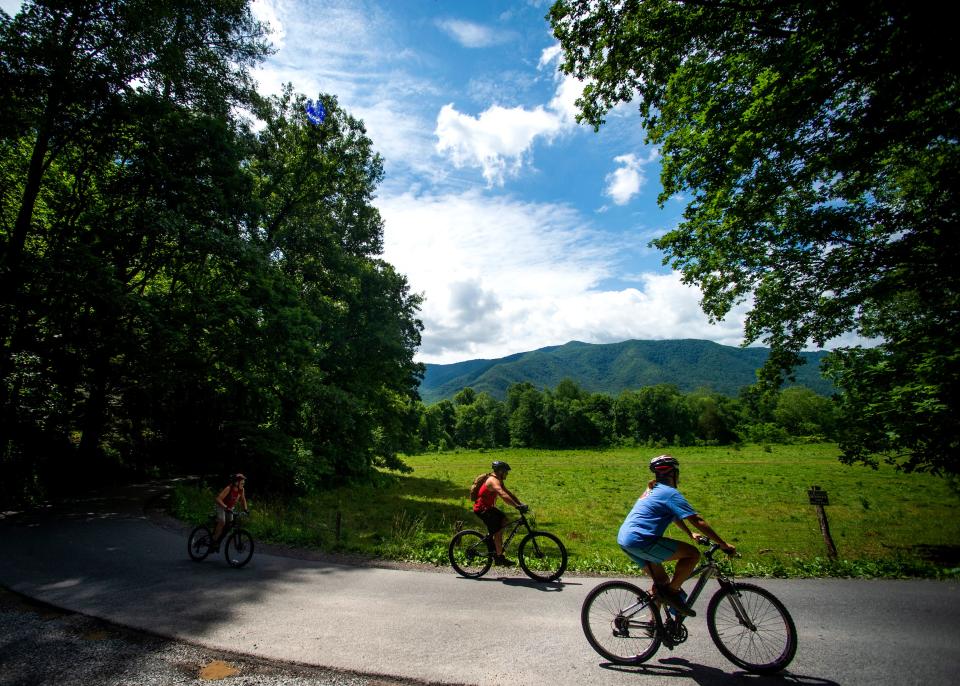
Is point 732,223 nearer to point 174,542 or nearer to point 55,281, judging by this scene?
point 174,542

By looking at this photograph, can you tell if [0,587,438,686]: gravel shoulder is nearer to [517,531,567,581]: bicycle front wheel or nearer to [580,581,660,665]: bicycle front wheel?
[580,581,660,665]: bicycle front wheel

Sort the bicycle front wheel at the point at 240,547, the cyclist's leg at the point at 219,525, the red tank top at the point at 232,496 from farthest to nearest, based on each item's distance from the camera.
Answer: the red tank top at the point at 232,496
the cyclist's leg at the point at 219,525
the bicycle front wheel at the point at 240,547

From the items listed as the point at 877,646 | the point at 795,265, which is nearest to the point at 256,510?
the point at 877,646

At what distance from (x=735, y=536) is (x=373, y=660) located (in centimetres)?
1595

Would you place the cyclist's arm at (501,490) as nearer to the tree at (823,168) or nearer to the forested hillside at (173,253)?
the tree at (823,168)

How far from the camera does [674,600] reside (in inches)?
168

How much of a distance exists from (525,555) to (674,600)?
382cm

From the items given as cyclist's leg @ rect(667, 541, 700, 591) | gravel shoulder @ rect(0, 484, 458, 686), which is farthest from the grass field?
gravel shoulder @ rect(0, 484, 458, 686)

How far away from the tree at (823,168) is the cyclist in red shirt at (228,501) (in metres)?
10.6

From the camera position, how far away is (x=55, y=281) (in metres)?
11.8

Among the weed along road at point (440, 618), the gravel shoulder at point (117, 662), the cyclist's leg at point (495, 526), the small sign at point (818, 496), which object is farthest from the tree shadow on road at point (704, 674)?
the small sign at point (818, 496)

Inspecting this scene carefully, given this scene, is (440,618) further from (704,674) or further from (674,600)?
(704,674)

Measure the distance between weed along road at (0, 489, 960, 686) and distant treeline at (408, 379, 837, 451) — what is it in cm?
7250

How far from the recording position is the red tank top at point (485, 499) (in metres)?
7.60
